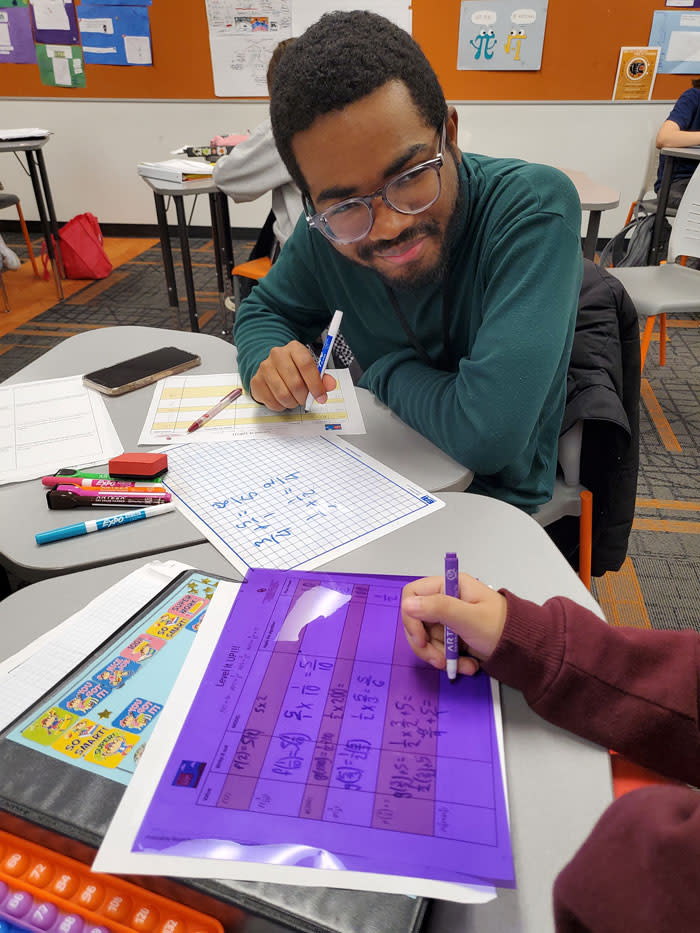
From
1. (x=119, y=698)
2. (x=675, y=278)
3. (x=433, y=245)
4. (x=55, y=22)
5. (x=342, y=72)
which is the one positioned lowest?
(x=675, y=278)

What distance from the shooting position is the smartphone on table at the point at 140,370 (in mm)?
1096

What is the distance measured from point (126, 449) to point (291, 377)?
26 centimetres

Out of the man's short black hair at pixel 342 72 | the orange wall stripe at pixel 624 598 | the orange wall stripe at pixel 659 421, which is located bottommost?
the orange wall stripe at pixel 624 598

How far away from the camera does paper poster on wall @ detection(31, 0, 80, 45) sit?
4445 mm

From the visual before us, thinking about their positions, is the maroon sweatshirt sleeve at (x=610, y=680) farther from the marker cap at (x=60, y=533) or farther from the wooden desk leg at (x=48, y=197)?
the wooden desk leg at (x=48, y=197)

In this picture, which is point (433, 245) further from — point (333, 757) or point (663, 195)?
point (663, 195)

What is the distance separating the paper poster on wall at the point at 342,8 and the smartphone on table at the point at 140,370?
3876mm

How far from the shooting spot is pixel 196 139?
4762 millimetres

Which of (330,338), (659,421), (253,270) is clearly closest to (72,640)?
(330,338)

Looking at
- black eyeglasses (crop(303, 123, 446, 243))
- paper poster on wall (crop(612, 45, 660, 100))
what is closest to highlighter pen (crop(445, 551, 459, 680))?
black eyeglasses (crop(303, 123, 446, 243))

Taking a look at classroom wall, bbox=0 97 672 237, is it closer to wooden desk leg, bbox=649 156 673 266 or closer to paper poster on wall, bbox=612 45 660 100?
paper poster on wall, bbox=612 45 660 100

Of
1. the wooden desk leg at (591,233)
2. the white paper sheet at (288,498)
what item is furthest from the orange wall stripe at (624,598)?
the wooden desk leg at (591,233)

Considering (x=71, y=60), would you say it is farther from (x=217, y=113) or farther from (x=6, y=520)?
(x=6, y=520)

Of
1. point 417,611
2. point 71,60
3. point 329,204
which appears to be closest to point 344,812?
point 417,611
